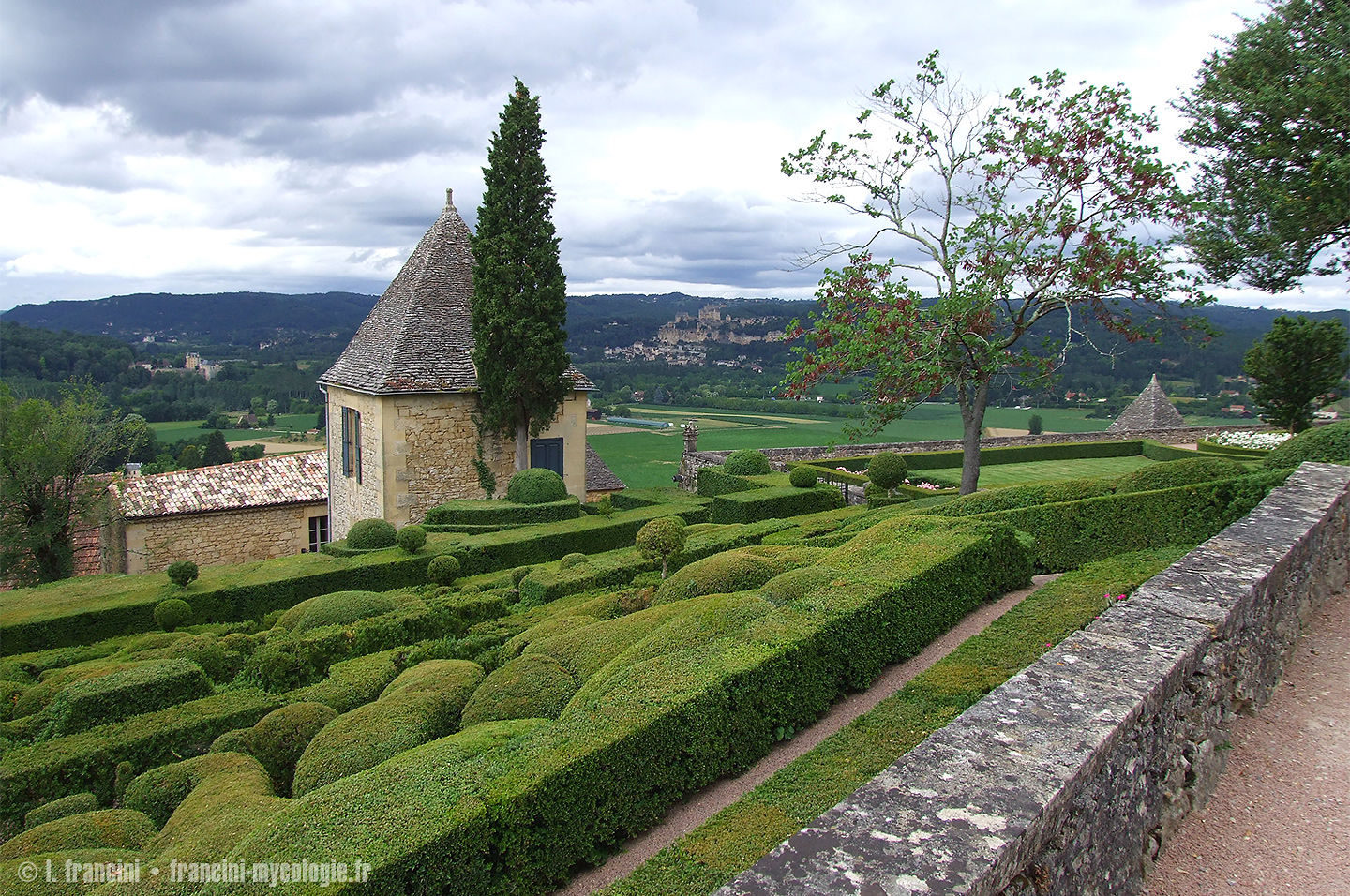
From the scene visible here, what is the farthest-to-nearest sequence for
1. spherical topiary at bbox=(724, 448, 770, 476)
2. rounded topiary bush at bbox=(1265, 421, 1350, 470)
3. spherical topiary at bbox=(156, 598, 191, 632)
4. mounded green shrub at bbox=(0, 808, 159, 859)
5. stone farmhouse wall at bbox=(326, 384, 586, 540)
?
spherical topiary at bbox=(724, 448, 770, 476) → stone farmhouse wall at bbox=(326, 384, 586, 540) → spherical topiary at bbox=(156, 598, 191, 632) → rounded topiary bush at bbox=(1265, 421, 1350, 470) → mounded green shrub at bbox=(0, 808, 159, 859)

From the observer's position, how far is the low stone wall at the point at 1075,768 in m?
2.82

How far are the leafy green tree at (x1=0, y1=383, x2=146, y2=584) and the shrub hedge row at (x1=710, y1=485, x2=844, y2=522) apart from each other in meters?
18.1

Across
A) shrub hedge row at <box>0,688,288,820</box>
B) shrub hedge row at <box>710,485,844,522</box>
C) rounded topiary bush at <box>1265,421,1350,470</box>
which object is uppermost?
rounded topiary bush at <box>1265,421,1350,470</box>

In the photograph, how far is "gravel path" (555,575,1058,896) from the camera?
5.55m

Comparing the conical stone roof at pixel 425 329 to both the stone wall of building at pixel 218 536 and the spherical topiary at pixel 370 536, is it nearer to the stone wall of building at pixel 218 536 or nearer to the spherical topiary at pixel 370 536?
the spherical topiary at pixel 370 536

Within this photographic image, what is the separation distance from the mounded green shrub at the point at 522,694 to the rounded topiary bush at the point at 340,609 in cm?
550

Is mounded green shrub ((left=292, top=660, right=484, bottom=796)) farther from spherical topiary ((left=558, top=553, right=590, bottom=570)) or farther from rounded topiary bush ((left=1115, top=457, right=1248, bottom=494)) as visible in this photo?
rounded topiary bush ((left=1115, top=457, right=1248, bottom=494))

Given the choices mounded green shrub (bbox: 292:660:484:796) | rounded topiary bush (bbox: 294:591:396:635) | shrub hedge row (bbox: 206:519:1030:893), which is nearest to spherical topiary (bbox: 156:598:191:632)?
rounded topiary bush (bbox: 294:591:396:635)

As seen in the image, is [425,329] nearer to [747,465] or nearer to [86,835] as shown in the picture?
[747,465]

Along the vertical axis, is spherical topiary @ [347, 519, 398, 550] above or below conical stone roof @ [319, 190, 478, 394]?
below

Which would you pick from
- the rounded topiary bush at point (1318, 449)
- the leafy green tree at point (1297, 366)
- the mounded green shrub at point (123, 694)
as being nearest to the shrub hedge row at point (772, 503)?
the rounded topiary bush at point (1318, 449)

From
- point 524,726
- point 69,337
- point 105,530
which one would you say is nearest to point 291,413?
point 69,337

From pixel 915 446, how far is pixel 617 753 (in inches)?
1226

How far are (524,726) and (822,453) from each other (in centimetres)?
2881
